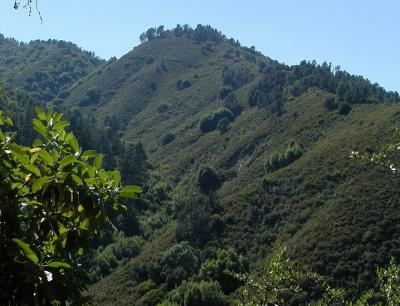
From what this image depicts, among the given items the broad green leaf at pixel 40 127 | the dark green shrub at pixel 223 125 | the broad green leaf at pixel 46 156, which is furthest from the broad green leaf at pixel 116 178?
the dark green shrub at pixel 223 125

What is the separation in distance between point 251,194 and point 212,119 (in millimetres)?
54381

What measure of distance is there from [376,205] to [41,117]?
6224 centimetres

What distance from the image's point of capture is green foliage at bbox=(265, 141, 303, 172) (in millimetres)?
86988

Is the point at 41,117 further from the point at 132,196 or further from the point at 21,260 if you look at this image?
the point at 21,260

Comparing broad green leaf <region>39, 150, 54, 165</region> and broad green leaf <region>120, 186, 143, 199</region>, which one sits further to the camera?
broad green leaf <region>120, 186, 143, 199</region>

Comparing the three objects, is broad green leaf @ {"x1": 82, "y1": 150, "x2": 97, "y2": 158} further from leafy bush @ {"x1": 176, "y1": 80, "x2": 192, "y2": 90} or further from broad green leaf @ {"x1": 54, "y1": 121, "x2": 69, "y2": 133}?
leafy bush @ {"x1": 176, "y1": 80, "x2": 192, "y2": 90}

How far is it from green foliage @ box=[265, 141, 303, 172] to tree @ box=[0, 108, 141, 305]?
8356cm

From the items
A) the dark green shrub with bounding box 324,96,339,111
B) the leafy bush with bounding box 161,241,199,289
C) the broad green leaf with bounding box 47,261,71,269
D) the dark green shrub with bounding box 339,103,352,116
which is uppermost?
the dark green shrub with bounding box 324,96,339,111

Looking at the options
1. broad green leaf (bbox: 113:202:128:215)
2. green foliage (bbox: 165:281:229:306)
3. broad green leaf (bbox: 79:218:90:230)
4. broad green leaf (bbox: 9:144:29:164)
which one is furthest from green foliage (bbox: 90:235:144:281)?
broad green leaf (bbox: 9:144:29:164)

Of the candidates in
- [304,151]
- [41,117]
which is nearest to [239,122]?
[304,151]

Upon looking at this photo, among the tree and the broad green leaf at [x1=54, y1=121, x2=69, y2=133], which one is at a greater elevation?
the broad green leaf at [x1=54, y1=121, x2=69, y2=133]

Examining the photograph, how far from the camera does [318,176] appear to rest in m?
75.1

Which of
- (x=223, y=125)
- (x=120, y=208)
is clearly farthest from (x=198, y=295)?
(x=223, y=125)

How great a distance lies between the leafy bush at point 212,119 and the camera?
129750mm
